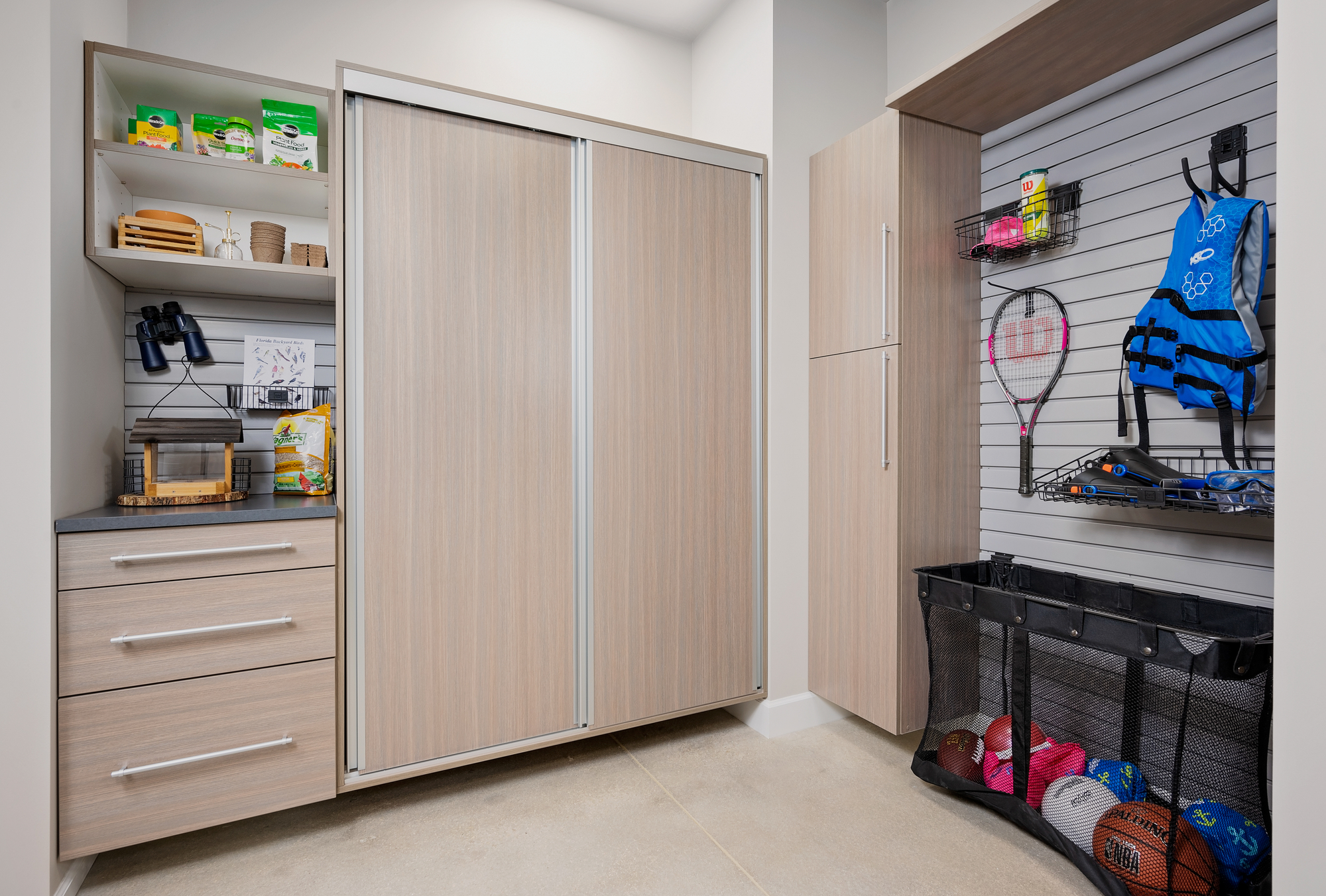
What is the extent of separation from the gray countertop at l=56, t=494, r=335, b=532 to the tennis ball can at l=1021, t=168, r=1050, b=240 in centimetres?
235

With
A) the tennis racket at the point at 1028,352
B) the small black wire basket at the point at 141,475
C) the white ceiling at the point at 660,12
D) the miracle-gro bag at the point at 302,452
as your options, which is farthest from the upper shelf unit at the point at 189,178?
the tennis racket at the point at 1028,352

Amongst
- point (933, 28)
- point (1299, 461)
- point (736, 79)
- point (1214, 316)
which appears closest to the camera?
point (1299, 461)

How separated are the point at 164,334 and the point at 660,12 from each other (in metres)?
2.36

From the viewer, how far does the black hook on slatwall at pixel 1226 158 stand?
1706 mm

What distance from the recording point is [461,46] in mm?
2627

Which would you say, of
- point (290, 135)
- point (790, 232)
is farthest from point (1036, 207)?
point (290, 135)

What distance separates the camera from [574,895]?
1665 mm

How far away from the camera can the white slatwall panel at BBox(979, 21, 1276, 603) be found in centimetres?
172

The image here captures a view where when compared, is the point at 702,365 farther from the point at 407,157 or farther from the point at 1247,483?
the point at 1247,483

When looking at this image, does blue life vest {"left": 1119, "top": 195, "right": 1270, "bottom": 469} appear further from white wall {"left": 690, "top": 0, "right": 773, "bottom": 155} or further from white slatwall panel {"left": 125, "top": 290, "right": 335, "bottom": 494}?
white slatwall panel {"left": 125, "top": 290, "right": 335, "bottom": 494}

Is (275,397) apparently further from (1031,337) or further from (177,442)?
(1031,337)

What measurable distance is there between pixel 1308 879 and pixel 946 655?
39.2 inches

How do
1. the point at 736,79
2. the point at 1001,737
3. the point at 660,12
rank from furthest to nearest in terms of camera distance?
the point at 660,12 → the point at 736,79 → the point at 1001,737

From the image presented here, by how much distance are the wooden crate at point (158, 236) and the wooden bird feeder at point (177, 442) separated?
501 mm
